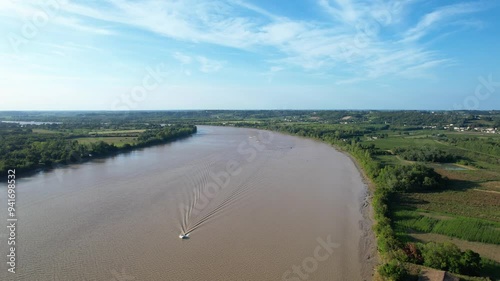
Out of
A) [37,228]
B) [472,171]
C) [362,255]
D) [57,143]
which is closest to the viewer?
[362,255]

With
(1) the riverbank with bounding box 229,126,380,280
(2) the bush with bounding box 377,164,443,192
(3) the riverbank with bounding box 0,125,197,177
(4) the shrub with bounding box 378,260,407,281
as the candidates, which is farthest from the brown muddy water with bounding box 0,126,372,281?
(2) the bush with bounding box 377,164,443,192

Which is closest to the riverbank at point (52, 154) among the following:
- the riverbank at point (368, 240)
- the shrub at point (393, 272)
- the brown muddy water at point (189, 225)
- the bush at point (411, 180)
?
the brown muddy water at point (189, 225)

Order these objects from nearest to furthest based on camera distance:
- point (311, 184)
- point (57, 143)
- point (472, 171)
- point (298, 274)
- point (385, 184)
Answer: point (298, 274) < point (385, 184) < point (311, 184) < point (472, 171) < point (57, 143)

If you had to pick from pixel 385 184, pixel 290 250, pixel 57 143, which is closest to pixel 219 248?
pixel 290 250

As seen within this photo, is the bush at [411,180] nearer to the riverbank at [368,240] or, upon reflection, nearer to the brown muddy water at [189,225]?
the riverbank at [368,240]

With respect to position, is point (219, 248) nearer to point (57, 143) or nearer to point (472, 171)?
point (472, 171)

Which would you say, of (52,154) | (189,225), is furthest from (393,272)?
(52,154)

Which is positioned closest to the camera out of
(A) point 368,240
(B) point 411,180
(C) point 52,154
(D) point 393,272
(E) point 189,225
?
(D) point 393,272

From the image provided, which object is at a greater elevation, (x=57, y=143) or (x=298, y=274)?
(x=57, y=143)

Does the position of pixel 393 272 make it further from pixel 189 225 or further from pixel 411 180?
pixel 411 180
